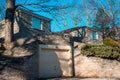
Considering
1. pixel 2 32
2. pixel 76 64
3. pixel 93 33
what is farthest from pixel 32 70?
pixel 93 33

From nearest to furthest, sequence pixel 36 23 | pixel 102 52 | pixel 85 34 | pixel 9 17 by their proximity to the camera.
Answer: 1. pixel 9 17
2. pixel 102 52
3. pixel 36 23
4. pixel 85 34

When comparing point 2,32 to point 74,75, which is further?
point 2,32

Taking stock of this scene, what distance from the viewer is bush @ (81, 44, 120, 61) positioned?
19.8 metres

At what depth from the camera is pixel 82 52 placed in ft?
65.8

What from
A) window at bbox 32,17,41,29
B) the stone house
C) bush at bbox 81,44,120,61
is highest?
window at bbox 32,17,41,29

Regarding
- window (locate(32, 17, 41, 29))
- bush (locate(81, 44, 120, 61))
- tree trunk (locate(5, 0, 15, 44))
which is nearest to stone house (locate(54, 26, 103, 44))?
window (locate(32, 17, 41, 29))

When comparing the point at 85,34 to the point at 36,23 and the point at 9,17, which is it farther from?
the point at 9,17

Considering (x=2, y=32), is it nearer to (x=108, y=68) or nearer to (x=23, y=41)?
(x=23, y=41)

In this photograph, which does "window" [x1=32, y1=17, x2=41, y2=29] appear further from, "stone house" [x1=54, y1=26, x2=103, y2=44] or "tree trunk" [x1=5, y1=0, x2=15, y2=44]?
"tree trunk" [x1=5, y1=0, x2=15, y2=44]

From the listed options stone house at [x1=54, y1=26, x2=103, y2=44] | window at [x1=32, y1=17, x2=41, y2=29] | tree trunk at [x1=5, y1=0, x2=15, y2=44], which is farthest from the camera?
stone house at [x1=54, y1=26, x2=103, y2=44]

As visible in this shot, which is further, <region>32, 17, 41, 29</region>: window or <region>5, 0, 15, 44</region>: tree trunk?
<region>32, 17, 41, 29</region>: window

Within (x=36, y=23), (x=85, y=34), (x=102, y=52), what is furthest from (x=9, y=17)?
(x=85, y=34)

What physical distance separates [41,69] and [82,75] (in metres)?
3.75

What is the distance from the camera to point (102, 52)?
782 inches
